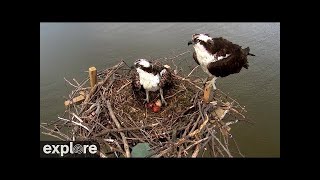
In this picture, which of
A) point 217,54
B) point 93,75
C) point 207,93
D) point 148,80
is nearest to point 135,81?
point 148,80

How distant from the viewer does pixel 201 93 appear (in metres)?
3.73

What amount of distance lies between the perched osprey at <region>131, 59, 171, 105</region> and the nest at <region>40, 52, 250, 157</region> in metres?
0.13

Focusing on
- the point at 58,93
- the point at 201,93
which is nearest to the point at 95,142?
the point at 201,93

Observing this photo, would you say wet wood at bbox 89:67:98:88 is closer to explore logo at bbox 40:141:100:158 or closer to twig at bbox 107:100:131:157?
twig at bbox 107:100:131:157

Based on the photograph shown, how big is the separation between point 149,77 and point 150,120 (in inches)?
15.8

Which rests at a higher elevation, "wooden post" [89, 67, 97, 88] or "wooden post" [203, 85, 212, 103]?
"wooden post" [89, 67, 97, 88]

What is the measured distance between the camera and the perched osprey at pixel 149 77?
3.56m

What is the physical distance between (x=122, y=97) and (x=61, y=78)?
1149 millimetres

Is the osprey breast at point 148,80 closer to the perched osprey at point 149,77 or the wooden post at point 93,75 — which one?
the perched osprey at point 149,77

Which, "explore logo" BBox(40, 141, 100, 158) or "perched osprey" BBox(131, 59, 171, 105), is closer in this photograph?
"explore logo" BBox(40, 141, 100, 158)

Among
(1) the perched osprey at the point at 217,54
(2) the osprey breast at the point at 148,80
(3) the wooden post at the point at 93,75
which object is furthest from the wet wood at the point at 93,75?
(1) the perched osprey at the point at 217,54

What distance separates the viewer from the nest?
3.19 metres

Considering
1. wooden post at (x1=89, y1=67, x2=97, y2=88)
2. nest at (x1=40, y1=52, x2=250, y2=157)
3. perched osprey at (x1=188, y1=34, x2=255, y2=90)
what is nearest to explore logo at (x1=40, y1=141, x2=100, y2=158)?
nest at (x1=40, y1=52, x2=250, y2=157)

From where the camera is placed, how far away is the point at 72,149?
3.19 m
